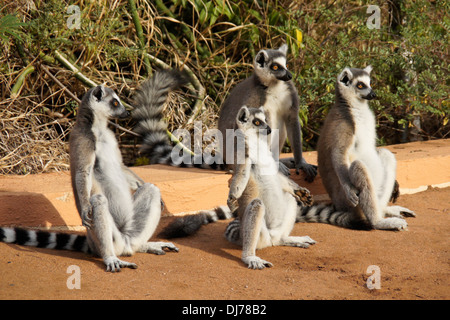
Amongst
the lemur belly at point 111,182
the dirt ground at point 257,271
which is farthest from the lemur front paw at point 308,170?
the lemur belly at point 111,182

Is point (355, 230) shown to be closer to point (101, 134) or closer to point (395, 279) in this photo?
point (395, 279)

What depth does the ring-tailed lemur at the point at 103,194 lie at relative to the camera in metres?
4.21

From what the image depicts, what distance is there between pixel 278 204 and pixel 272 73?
185cm

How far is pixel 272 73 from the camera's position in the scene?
600cm

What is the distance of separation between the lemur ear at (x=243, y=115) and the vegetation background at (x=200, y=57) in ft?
8.52

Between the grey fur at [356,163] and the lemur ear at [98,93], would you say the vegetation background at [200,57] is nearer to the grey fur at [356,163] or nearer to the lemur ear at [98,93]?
the lemur ear at [98,93]

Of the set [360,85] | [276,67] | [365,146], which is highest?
[276,67]

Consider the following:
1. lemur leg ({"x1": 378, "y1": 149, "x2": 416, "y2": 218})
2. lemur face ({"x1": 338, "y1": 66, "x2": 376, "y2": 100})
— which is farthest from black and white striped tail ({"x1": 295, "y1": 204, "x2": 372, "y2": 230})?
lemur face ({"x1": 338, "y1": 66, "x2": 376, "y2": 100})

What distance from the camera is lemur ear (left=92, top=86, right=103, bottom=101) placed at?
4520 mm

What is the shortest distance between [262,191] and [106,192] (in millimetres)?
1257

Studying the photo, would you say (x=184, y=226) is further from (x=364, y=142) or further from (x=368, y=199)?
(x=364, y=142)

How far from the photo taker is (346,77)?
5492mm

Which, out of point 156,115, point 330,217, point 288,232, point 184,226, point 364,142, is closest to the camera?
point 288,232

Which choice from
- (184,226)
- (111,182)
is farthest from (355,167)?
(111,182)
